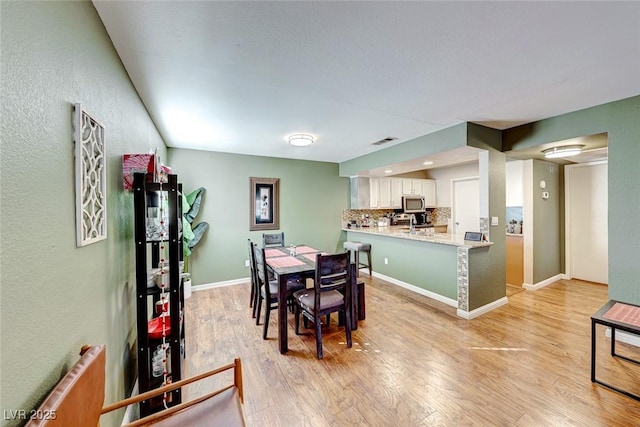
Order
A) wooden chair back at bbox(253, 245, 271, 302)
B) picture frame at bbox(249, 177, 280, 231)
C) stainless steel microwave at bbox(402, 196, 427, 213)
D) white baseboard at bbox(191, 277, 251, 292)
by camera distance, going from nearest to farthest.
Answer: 1. wooden chair back at bbox(253, 245, 271, 302)
2. white baseboard at bbox(191, 277, 251, 292)
3. picture frame at bbox(249, 177, 280, 231)
4. stainless steel microwave at bbox(402, 196, 427, 213)

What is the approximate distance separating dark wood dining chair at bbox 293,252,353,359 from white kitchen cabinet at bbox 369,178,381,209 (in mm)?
3309

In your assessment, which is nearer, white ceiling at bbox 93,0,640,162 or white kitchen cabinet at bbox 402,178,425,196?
white ceiling at bbox 93,0,640,162

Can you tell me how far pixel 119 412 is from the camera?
1538 mm

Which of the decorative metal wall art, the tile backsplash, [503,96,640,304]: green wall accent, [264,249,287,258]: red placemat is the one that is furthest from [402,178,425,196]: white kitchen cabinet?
Result: the decorative metal wall art

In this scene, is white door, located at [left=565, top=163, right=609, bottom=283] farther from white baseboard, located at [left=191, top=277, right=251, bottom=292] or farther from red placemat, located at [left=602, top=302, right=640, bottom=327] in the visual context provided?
white baseboard, located at [left=191, top=277, right=251, bottom=292]

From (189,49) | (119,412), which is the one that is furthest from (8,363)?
(189,49)

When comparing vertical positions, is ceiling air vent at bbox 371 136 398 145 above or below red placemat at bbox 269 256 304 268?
above

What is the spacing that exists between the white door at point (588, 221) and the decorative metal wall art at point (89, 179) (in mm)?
6573

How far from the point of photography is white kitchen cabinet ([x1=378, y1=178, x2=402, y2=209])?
578cm

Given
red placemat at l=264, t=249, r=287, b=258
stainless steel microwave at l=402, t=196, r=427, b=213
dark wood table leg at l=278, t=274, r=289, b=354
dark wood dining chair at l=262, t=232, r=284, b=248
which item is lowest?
dark wood table leg at l=278, t=274, r=289, b=354

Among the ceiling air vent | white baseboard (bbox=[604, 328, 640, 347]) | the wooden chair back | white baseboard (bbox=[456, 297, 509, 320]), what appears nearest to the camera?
white baseboard (bbox=[604, 328, 640, 347])

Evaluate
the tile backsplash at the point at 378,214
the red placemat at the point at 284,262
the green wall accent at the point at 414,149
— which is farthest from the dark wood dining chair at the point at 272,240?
the green wall accent at the point at 414,149

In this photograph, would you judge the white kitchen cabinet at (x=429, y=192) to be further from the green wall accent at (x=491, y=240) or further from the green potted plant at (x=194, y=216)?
the green potted plant at (x=194, y=216)

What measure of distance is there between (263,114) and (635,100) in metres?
3.61
